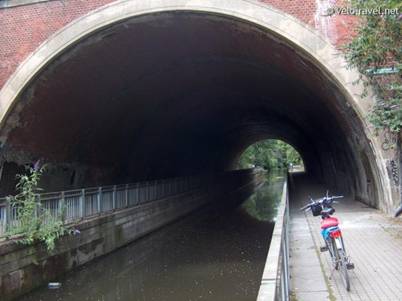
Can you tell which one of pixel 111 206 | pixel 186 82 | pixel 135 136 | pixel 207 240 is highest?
pixel 186 82

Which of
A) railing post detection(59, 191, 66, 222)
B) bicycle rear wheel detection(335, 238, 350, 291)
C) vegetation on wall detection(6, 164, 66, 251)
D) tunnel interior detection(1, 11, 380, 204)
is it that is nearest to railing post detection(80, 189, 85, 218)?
railing post detection(59, 191, 66, 222)

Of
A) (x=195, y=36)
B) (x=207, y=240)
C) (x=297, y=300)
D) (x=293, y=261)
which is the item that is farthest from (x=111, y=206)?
(x=297, y=300)

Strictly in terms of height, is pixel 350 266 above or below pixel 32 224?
below

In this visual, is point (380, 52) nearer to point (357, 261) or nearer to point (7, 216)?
point (357, 261)

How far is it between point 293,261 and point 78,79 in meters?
10.1

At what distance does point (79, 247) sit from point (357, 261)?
7401mm

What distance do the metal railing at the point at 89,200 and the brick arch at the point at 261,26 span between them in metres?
3.83

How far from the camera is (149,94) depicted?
20391 millimetres

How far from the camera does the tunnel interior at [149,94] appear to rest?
557 inches

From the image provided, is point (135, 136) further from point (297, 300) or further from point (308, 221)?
point (297, 300)

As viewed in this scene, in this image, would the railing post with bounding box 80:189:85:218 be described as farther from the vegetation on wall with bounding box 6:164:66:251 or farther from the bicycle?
the bicycle

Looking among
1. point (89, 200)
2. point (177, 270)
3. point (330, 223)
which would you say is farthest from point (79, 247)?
point (330, 223)

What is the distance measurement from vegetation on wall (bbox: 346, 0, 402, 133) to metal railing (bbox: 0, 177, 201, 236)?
25.1ft

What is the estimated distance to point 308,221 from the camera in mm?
13078
